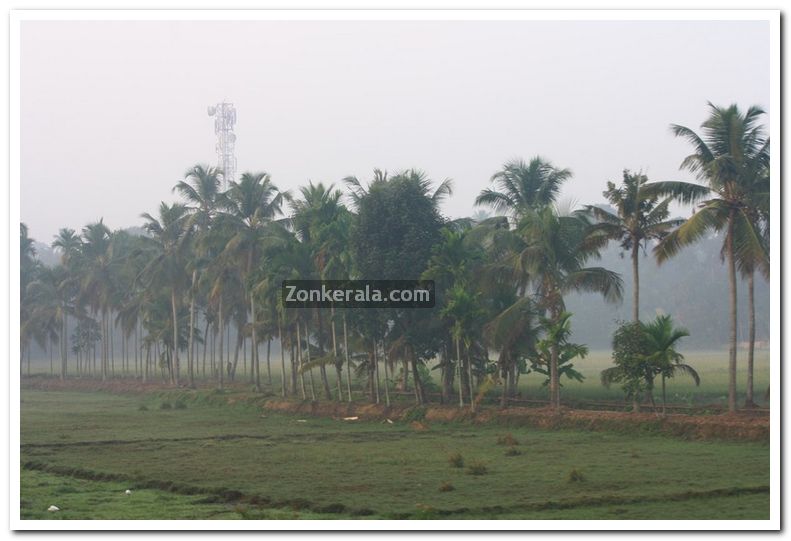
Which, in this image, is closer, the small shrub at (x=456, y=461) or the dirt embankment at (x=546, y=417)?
the small shrub at (x=456, y=461)

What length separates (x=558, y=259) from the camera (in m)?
32.8

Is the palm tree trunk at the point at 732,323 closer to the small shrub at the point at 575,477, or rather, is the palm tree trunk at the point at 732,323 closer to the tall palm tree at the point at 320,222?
the small shrub at the point at 575,477

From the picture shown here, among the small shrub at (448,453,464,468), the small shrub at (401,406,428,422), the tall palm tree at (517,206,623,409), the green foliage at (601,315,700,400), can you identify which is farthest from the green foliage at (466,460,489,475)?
the small shrub at (401,406,428,422)

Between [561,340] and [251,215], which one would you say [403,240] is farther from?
[251,215]

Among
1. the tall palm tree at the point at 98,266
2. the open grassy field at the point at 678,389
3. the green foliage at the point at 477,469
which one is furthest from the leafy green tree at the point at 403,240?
the tall palm tree at the point at 98,266

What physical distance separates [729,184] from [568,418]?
8.31 meters

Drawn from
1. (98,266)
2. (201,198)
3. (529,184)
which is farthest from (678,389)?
(98,266)

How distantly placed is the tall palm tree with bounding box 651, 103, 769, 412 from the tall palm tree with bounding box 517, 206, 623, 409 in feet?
10.6

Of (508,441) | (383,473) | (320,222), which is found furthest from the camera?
(320,222)

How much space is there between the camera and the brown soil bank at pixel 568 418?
26078mm

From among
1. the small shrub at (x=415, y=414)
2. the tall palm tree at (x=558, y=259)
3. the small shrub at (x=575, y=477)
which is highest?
the tall palm tree at (x=558, y=259)

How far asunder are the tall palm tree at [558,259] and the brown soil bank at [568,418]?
4.33 feet
